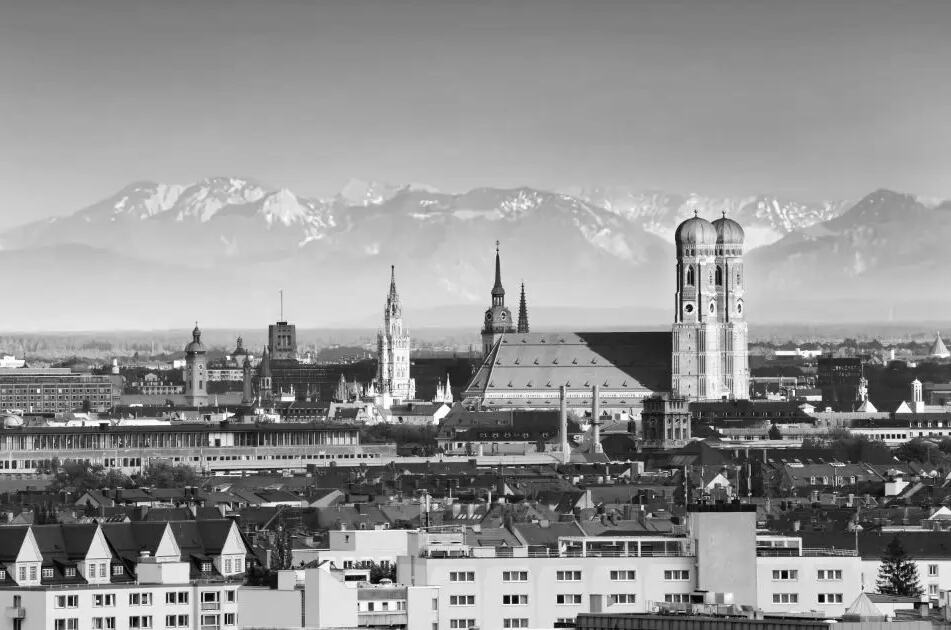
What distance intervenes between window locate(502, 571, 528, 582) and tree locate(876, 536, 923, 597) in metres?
8.50

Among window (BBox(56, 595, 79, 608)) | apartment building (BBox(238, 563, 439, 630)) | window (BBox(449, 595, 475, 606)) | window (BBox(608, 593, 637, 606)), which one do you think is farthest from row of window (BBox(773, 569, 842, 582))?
window (BBox(56, 595, 79, 608))

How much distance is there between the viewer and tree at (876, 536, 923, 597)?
2322 inches

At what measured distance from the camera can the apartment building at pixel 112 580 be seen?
48781 mm

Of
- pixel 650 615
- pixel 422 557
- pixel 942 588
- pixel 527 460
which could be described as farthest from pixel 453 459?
pixel 650 615

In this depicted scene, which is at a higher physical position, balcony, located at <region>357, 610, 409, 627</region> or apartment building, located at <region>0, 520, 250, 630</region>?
apartment building, located at <region>0, 520, 250, 630</region>

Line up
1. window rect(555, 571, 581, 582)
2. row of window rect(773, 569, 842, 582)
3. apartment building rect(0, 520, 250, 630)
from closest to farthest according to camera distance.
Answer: apartment building rect(0, 520, 250, 630) < window rect(555, 571, 581, 582) < row of window rect(773, 569, 842, 582)

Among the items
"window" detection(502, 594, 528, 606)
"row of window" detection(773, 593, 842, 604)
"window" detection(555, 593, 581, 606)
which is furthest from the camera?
"row of window" detection(773, 593, 842, 604)

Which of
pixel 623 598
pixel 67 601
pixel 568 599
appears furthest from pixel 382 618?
pixel 67 601

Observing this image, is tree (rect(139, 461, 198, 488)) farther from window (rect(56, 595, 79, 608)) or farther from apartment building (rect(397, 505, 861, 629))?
window (rect(56, 595, 79, 608))

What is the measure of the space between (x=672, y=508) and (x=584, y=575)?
35.8 meters

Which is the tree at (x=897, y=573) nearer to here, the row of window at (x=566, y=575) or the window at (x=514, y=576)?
the row of window at (x=566, y=575)

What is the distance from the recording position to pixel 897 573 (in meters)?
61.4

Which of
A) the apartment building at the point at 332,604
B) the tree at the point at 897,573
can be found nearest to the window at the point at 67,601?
the apartment building at the point at 332,604

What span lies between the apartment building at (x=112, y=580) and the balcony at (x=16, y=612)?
0.01m
